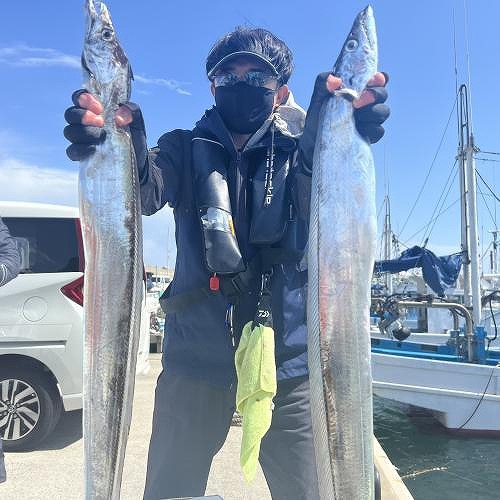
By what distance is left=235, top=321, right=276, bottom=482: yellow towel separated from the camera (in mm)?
2137

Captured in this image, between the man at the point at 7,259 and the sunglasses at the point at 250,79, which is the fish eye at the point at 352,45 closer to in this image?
the sunglasses at the point at 250,79

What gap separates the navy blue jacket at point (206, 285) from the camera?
2420 millimetres

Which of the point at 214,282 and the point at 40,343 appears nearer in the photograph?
the point at 214,282

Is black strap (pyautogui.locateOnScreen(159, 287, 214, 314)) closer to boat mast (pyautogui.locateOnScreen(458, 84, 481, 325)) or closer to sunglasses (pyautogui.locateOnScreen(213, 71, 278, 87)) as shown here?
sunglasses (pyautogui.locateOnScreen(213, 71, 278, 87))

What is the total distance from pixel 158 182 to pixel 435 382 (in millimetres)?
9839

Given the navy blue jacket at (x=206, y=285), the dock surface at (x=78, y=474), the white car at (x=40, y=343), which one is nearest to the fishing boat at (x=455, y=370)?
the dock surface at (x=78, y=474)

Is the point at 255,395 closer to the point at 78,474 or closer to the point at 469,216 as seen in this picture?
the point at 78,474

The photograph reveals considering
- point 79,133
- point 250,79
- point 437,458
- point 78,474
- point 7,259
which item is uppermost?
point 250,79

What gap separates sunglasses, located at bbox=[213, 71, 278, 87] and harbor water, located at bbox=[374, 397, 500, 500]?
291 inches

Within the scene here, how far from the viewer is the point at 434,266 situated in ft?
51.5

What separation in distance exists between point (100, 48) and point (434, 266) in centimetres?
1504

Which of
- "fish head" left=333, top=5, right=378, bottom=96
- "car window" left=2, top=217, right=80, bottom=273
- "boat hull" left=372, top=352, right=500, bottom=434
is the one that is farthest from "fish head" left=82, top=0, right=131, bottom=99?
"boat hull" left=372, top=352, right=500, bottom=434

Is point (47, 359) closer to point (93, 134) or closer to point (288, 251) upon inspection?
point (288, 251)

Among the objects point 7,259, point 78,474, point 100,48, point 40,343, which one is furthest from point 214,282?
point 40,343
